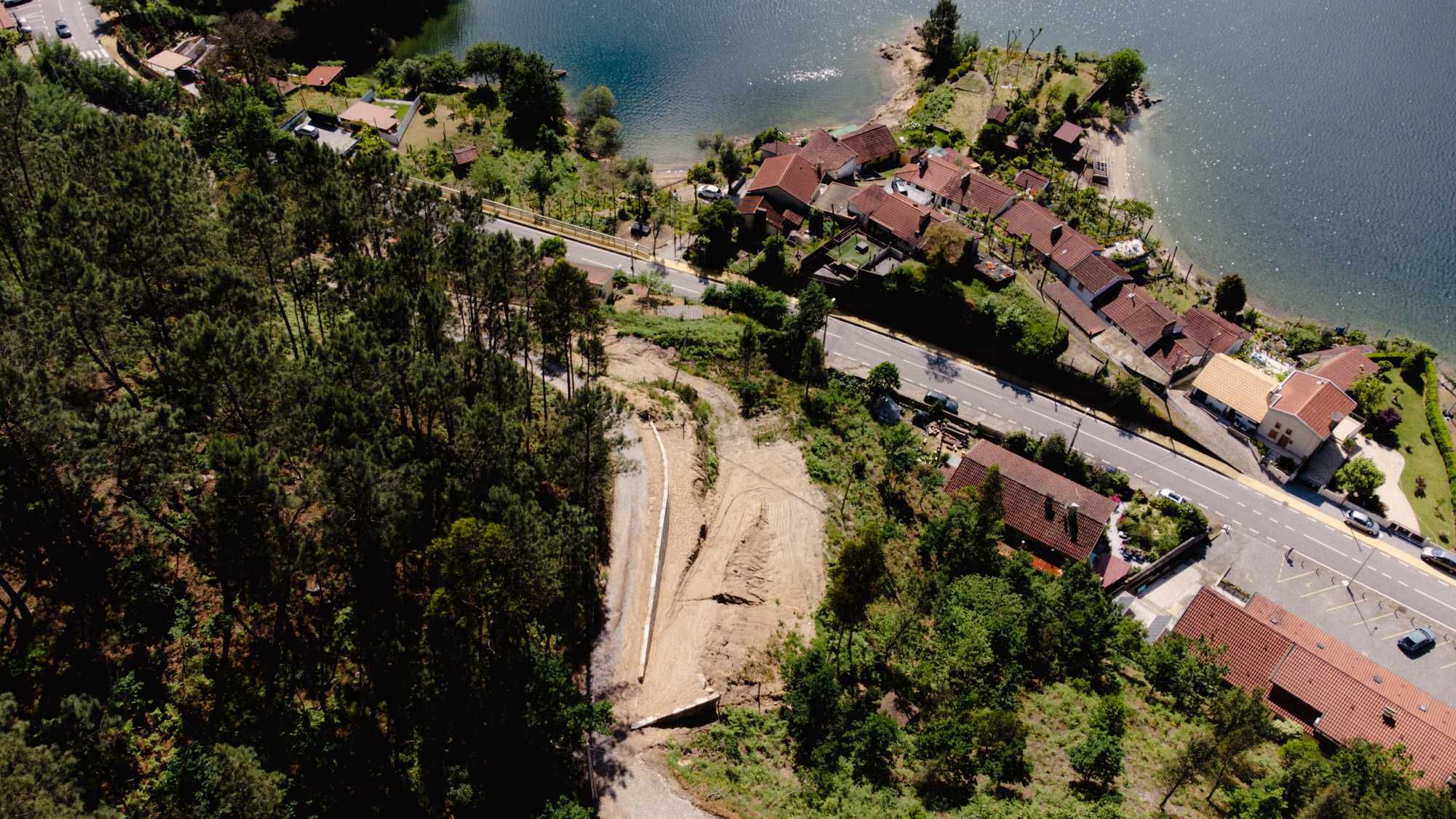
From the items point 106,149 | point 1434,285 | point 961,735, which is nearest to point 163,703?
point 961,735

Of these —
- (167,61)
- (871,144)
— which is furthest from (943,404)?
(167,61)

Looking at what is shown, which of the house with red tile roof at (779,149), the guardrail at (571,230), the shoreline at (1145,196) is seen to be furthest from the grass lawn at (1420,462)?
the guardrail at (571,230)

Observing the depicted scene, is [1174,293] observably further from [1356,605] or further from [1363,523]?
[1356,605]

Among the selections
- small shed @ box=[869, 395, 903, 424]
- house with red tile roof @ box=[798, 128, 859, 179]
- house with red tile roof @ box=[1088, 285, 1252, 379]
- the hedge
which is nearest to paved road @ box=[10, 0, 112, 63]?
house with red tile roof @ box=[798, 128, 859, 179]

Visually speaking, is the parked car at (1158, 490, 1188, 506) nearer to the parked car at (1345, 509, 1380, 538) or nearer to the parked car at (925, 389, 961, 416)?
the parked car at (1345, 509, 1380, 538)

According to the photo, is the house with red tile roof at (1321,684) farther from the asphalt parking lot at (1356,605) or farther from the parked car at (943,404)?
the parked car at (943,404)
